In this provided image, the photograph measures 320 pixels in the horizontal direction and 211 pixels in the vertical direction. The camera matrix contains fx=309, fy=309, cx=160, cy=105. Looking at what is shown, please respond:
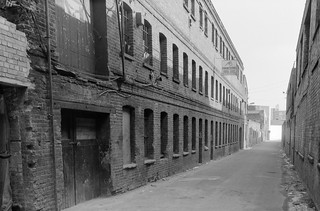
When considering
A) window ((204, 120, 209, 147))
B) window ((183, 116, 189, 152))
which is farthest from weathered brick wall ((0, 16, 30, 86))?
window ((204, 120, 209, 147))

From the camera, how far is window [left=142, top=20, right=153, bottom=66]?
11.5 metres

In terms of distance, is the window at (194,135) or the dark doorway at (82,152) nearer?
the dark doorway at (82,152)

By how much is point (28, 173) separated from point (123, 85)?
4.31 m

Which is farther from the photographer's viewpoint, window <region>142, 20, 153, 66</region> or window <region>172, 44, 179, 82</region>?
window <region>172, 44, 179, 82</region>

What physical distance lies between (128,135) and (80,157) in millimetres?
2497

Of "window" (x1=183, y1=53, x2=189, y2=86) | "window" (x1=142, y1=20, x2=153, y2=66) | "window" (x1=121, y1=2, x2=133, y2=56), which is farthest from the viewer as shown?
"window" (x1=183, y1=53, x2=189, y2=86)

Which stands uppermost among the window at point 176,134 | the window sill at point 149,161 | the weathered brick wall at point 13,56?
the weathered brick wall at point 13,56

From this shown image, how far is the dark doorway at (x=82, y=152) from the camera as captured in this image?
7.42 meters

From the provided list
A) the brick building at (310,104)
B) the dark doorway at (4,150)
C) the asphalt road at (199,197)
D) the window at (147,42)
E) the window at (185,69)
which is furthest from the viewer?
the window at (185,69)

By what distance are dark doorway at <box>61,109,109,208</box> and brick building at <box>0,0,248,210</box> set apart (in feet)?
0.09

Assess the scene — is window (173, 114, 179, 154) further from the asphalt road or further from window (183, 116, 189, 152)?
the asphalt road

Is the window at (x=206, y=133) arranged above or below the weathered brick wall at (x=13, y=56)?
below

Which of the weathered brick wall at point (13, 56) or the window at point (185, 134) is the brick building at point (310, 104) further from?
the weathered brick wall at point (13, 56)

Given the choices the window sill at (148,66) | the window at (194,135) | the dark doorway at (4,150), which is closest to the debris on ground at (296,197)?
the window at (194,135)
